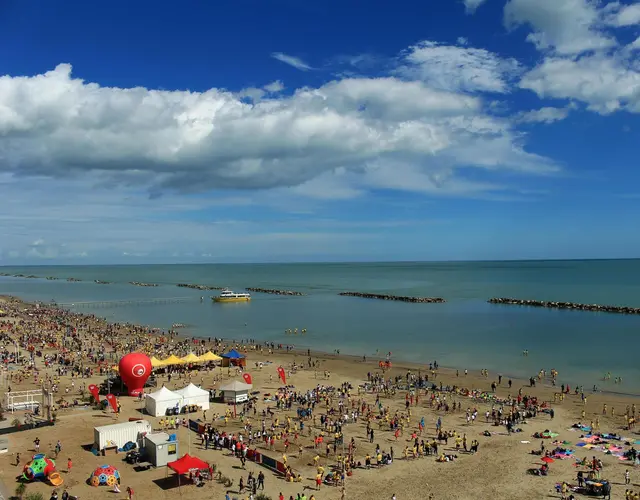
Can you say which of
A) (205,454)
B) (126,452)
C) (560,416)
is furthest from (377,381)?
(126,452)

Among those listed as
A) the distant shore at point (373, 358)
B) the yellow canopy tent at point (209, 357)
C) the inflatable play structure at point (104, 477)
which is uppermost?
the yellow canopy tent at point (209, 357)

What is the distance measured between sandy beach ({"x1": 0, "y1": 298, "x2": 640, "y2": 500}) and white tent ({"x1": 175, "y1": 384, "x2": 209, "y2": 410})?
0.75 m

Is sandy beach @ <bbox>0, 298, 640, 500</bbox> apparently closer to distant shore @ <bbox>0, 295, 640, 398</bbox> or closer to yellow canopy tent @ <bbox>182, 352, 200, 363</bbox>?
distant shore @ <bbox>0, 295, 640, 398</bbox>

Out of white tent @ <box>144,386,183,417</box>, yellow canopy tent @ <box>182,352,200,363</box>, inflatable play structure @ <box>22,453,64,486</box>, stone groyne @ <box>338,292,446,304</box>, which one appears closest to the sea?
stone groyne @ <box>338,292,446,304</box>

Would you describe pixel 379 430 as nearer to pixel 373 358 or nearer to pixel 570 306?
pixel 373 358

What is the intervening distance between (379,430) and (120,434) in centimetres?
1399

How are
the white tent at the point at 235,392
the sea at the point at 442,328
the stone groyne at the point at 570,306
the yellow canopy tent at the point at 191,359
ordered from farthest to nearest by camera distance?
the stone groyne at the point at 570,306 < the sea at the point at 442,328 < the yellow canopy tent at the point at 191,359 < the white tent at the point at 235,392

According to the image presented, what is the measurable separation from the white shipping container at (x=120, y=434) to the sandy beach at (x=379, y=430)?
81 cm

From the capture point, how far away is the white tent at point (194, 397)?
32.5 metres

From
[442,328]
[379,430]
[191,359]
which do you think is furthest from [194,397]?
[442,328]

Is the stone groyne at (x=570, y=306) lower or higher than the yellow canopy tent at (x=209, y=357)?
higher

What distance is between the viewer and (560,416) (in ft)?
108

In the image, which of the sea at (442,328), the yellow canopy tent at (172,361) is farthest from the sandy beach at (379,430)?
the sea at (442,328)

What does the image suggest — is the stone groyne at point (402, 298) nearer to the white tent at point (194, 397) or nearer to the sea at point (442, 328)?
the sea at point (442, 328)
